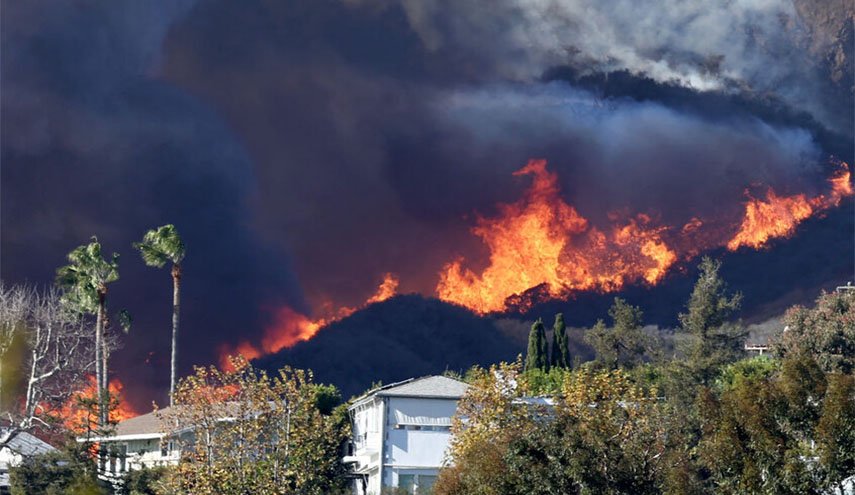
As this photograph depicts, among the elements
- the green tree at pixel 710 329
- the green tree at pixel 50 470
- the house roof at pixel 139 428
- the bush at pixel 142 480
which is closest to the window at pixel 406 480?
the bush at pixel 142 480

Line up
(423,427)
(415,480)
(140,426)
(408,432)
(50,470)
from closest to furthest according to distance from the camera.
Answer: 1. (50,470)
2. (415,480)
3. (408,432)
4. (423,427)
5. (140,426)

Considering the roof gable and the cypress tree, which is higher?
the cypress tree

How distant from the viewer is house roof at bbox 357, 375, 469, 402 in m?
78.1

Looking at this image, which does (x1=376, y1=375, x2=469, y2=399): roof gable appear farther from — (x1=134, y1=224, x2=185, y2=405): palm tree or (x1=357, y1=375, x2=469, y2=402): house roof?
(x1=134, y1=224, x2=185, y2=405): palm tree

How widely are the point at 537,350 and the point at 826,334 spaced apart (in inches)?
1164

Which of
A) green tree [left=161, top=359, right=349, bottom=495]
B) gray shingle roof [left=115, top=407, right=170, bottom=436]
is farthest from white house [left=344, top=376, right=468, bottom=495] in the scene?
gray shingle roof [left=115, top=407, right=170, bottom=436]

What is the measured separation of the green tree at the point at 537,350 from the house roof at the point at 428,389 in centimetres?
2440

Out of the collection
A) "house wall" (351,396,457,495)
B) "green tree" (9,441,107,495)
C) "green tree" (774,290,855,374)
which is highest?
"green tree" (774,290,855,374)

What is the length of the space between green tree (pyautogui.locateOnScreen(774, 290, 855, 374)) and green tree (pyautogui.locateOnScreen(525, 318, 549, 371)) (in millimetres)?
24529

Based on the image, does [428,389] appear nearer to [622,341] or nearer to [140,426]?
[140,426]

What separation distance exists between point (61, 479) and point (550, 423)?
2898cm

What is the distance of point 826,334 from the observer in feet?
263

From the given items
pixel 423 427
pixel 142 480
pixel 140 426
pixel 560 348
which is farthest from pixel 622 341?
pixel 142 480

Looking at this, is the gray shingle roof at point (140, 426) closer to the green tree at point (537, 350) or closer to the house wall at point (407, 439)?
the house wall at point (407, 439)
